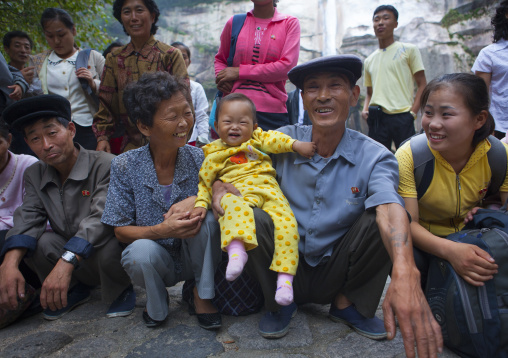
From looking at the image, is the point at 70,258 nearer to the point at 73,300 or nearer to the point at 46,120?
the point at 73,300

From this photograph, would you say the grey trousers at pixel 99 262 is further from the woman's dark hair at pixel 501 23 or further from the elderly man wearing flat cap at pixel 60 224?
the woman's dark hair at pixel 501 23

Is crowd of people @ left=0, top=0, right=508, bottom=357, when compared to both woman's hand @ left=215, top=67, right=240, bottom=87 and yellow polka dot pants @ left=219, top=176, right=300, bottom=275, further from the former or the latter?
woman's hand @ left=215, top=67, right=240, bottom=87

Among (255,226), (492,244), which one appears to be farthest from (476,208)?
(255,226)

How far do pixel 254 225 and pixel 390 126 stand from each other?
3.28m

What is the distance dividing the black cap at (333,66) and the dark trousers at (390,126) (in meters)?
2.54

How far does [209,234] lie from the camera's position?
7.57 feet

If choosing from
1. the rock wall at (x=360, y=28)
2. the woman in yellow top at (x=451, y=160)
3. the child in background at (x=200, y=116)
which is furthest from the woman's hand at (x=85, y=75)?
the rock wall at (x=360, y=28)

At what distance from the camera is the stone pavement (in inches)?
83.6

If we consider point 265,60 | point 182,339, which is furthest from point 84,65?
point 182,339

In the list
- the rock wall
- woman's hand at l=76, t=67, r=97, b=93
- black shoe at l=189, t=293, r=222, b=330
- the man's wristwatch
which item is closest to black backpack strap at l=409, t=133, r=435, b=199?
black shoe at l=189, t=293, r=222, b=330

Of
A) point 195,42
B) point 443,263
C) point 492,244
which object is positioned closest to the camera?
point 492,244

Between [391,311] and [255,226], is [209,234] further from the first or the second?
[391,311]

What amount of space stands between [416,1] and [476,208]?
66.3ft

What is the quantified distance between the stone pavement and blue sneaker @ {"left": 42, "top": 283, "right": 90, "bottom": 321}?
5 cm
